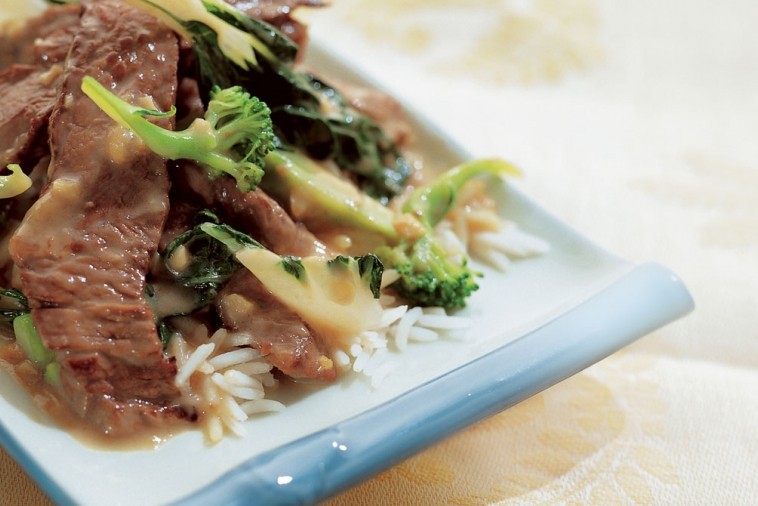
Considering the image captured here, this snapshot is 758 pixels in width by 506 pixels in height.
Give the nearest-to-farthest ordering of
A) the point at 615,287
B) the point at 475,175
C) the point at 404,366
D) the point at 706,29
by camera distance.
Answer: the point at 404,366
the point at 615,287
the point at 475,175
the point at 706,29

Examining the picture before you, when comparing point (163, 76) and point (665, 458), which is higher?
point (163, 76)

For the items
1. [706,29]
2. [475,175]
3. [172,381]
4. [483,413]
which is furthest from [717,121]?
[172,381]

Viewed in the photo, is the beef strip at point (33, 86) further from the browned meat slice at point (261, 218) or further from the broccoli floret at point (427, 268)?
the broccoli floret at point (427, 268)

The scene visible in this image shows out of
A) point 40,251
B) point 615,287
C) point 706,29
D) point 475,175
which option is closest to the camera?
point 40,251

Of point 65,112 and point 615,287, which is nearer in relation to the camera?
point 65,112

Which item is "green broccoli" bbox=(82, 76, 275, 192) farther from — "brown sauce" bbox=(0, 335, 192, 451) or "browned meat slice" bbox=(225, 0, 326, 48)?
"brown sauce" bbox=(0, 335, 192, 451)

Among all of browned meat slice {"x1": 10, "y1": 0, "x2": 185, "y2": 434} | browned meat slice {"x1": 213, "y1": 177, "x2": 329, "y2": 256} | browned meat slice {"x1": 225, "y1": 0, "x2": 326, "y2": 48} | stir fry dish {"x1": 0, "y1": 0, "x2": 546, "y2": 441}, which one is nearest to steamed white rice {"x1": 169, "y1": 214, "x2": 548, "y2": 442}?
stir fry dish {"x1": 0, "y1": 0, "x2": 546, "y2": 441}

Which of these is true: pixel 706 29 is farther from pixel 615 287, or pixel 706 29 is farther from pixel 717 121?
pixel 615 287
